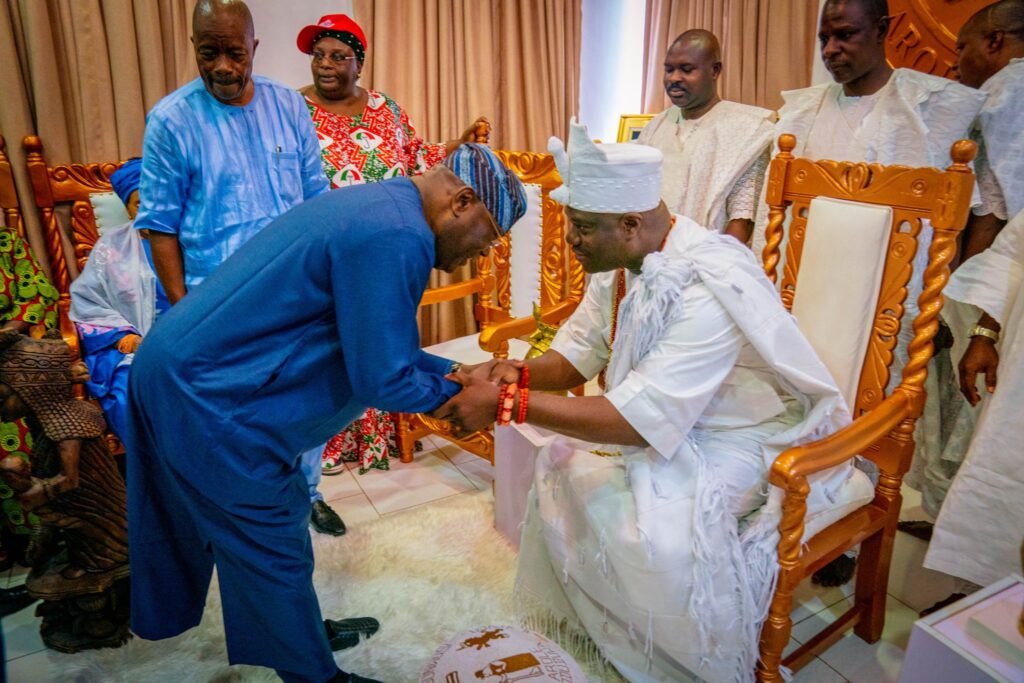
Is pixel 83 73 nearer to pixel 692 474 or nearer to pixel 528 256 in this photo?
pixel 528 256

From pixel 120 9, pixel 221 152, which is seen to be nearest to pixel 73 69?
Result: pixel 120 9

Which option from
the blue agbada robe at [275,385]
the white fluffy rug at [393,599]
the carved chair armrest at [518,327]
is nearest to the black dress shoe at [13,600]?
the white fluffy rug at [393,599]

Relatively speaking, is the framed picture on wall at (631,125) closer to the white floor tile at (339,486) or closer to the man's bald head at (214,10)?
the white floor tile at (339,486)

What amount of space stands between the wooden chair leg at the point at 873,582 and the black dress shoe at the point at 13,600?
102 inches

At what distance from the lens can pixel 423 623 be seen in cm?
209

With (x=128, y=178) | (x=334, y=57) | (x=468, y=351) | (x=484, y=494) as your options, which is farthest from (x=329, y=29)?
(x=484, y=494)

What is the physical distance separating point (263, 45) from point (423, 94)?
2.75 feet

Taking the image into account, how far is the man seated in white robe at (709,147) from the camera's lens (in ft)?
9.17

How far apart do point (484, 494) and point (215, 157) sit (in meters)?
1.65

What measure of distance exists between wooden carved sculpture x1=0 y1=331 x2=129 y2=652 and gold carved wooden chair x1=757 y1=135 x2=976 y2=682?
1.83m

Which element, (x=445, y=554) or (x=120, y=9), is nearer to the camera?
(x=445, y=554)

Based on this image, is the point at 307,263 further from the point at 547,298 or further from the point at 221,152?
the point at 547,298

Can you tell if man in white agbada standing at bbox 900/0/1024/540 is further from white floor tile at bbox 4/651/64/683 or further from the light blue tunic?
white floor tile at bbox 4/651/64/683

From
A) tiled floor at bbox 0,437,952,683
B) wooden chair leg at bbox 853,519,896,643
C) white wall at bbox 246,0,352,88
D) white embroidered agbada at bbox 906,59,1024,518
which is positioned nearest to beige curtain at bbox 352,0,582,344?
white wall at bbox 246,0,352,88
